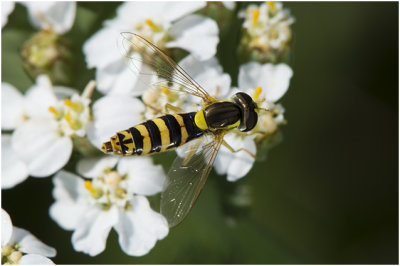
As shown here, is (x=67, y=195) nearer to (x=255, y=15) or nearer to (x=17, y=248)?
(x=17, y=248)

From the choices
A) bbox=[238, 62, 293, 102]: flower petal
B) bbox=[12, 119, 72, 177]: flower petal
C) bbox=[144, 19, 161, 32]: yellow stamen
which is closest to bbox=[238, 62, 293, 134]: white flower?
bbox=[238, 62, 293, 102]: flower petal

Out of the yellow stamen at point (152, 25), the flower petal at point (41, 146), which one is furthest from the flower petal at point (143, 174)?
the yellow stamen at point (152, 25)

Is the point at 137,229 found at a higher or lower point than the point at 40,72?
lower

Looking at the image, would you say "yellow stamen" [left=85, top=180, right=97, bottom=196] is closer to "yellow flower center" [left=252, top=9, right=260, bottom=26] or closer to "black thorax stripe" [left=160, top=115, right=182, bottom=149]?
"black thorax stripe" [left=160, top=115, right=182, bottom=149]

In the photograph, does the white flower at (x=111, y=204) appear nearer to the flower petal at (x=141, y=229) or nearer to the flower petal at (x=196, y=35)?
the flower petal at (x=141, y=229)

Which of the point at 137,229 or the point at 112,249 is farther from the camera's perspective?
the point at 112,249

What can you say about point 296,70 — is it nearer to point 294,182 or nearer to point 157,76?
point 294,182

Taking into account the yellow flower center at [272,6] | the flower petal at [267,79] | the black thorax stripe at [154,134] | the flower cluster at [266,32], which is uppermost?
the yellow flower center at [272,6]

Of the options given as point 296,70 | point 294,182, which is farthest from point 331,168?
point 296,70
